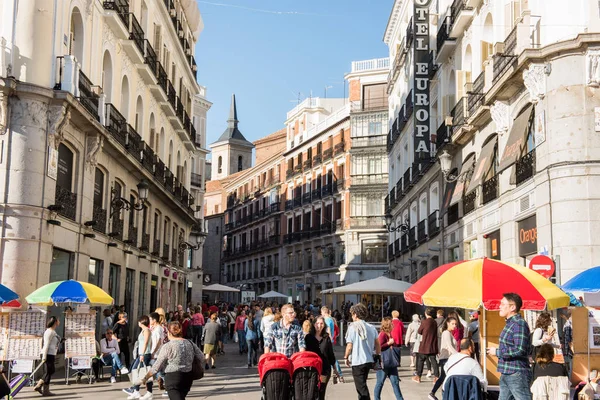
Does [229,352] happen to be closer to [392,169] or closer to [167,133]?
[167,133]

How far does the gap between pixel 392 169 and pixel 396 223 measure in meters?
3.18

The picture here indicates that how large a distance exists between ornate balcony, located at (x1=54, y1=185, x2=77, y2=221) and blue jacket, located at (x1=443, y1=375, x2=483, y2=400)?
12406 mm

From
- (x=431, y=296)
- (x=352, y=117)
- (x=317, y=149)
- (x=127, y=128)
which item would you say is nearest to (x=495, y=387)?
(x=431, y=296)

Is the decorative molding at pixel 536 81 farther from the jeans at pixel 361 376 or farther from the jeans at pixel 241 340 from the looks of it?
the jeans at pixel 241 340

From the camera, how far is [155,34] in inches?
1211

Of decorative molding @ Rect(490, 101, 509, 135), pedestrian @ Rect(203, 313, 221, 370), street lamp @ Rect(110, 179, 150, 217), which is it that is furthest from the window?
pedestrian @ Rect(203, 313, 221, 370)

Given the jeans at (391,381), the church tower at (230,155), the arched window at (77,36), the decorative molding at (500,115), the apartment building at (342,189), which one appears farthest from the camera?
the church tower at (230,155)

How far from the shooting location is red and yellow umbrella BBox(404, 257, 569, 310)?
987 cm

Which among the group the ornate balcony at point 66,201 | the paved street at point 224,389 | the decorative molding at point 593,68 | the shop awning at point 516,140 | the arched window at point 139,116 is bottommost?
the paved street at point 224,389

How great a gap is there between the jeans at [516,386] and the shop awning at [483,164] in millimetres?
12956

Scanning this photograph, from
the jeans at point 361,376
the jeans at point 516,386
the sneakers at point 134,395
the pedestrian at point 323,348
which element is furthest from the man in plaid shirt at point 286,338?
the sneakers at point 134,395

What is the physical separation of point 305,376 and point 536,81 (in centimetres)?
1086

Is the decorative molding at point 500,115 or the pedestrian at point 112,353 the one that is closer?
the pedestrian at point 112,353

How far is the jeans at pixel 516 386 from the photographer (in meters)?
8.70
